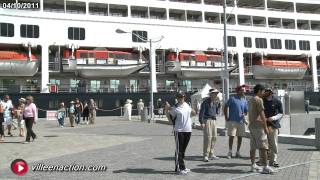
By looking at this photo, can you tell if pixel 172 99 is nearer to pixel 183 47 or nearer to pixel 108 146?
pixel 183 47

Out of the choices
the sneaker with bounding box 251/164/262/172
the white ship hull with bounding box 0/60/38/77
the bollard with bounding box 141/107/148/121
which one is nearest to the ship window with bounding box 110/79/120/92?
the white ship hull with bounding box 0/60/38/77

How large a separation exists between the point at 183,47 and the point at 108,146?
3175 centimetres

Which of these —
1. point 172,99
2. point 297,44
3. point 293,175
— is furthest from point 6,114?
point 297,44

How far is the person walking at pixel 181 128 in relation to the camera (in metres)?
8.66

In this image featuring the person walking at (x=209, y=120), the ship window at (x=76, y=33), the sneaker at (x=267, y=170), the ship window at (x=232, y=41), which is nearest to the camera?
the sneaker at (x=267, y=170)

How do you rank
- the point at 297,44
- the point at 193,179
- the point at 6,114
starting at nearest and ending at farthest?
1. the point at 193,179
2. the point at 6,114
3. the point at 297,44

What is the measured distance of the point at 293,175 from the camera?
8.38 metres

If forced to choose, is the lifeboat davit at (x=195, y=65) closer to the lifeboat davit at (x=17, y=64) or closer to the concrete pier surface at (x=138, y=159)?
the lifeboat davit at (x=17, y=64)

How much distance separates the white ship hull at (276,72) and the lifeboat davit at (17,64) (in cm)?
2374

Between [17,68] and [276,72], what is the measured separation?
89.8 ft

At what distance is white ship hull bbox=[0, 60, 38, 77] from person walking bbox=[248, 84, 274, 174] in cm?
3246

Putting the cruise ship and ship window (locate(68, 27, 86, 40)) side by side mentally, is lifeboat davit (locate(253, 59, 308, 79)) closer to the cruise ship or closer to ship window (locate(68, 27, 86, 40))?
the cruise ship

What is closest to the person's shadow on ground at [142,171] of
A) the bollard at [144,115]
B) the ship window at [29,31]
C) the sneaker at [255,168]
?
the sneaker at [255,168]

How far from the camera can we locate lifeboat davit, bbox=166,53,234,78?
43.6 m
